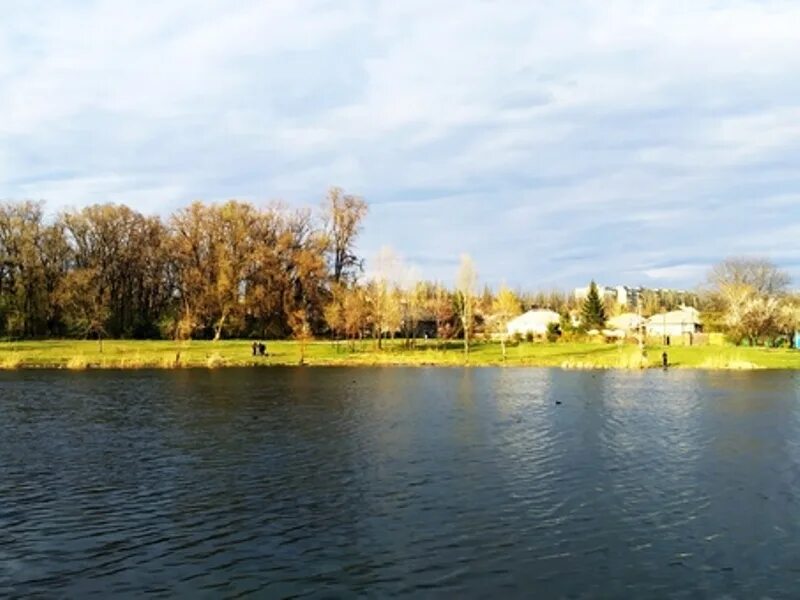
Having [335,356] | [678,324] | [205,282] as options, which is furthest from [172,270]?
[678,324]

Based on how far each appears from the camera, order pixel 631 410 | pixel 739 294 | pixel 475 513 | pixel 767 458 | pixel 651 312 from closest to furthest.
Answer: pixel 475 513 → pixel 767 458 → pixel 631 410 → pixel 739 294 → pixel 651 312

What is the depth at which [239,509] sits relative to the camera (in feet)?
57.8

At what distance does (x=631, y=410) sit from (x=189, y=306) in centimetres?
6500

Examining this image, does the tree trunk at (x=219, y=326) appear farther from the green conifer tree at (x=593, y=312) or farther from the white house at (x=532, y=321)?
the white house at (x=532, y=321)

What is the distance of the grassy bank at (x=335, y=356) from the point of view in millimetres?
63594

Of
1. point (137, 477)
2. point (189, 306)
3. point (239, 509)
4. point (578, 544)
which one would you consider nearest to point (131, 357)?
point (189, 306)

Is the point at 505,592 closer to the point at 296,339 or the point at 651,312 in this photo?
the point at 296,339

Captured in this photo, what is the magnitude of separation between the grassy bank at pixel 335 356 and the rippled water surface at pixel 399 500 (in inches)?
1081

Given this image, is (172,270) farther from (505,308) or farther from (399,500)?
(399,500)

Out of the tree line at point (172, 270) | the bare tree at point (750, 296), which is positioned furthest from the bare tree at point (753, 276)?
the tree line at point (172, 270)

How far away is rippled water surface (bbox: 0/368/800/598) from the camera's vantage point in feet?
43.7

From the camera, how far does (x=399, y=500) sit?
727 inches

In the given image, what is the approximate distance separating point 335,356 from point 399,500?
56140mm

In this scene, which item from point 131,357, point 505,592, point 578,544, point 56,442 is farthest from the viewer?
point 131,357
